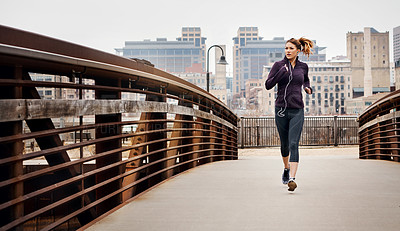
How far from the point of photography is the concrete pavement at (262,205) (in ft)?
12.1

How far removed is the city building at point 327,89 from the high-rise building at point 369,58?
80.7 feet

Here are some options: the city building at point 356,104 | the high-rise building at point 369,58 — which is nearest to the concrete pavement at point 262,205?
the city building at point 356,104

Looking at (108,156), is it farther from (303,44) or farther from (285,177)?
(303,44)

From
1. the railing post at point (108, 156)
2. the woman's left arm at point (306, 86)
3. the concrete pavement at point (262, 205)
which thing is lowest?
the concrete pavement at point (262, 205)

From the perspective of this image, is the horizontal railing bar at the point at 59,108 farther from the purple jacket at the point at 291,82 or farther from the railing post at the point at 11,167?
the purple jacket at the point at 291,82

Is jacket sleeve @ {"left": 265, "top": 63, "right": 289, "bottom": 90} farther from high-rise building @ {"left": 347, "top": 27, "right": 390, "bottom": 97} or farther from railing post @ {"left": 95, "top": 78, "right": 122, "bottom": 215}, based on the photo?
high-rise building @ {"left": 347, "top": 27, "right": 390, "bottom": 97}

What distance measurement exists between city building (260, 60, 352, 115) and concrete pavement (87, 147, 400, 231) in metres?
130

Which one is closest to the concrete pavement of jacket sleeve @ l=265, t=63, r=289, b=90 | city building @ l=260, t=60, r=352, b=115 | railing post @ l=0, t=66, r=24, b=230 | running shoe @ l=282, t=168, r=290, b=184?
running shoe @ l=282, t=168, r=290, b=184

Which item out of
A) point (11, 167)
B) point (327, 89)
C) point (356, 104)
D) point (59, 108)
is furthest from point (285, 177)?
point (327, 89)

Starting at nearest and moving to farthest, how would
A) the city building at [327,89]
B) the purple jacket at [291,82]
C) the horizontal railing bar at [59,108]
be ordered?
the horizontal railing bar at [59,108]
the purple jacket at [291,82]
the city building at [327,89]

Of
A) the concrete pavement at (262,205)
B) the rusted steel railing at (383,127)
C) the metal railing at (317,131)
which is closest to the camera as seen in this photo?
the concrete pavement at (262,205)

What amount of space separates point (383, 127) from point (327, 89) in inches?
5186

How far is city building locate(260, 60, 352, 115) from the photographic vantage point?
13550cm

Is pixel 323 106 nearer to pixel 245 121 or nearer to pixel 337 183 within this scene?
pixel 245 121
